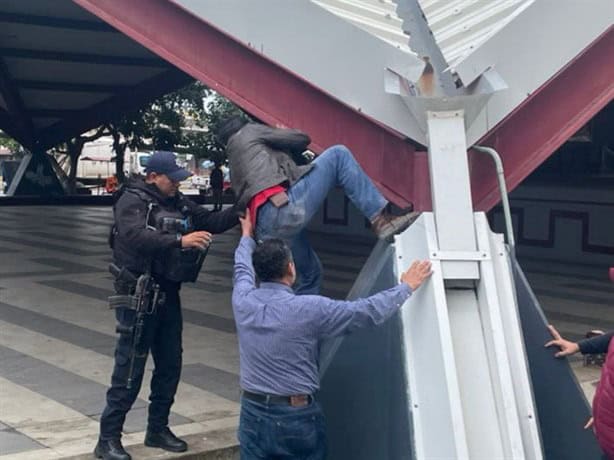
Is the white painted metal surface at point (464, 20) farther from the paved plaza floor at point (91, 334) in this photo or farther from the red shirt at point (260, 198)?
the paved plaza floor at point (91, 334)

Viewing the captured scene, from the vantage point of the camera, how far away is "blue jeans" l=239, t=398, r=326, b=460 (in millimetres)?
4715

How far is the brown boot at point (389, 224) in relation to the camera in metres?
5.39

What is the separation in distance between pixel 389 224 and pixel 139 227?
155 cm

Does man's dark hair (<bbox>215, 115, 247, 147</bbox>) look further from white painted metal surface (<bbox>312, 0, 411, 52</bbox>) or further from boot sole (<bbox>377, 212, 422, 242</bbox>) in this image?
white painted metal surface (<bbox>312, 0, 411, 52</bbox>)

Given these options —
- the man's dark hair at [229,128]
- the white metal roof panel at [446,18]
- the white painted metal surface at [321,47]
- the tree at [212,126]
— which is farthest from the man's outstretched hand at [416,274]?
the tree at [212,126]

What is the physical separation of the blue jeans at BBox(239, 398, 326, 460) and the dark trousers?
1.36 m

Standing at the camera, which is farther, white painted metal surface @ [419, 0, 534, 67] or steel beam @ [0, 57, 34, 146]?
steel beam @ [0, 57, 34, 146]

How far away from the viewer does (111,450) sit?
600 centimetres

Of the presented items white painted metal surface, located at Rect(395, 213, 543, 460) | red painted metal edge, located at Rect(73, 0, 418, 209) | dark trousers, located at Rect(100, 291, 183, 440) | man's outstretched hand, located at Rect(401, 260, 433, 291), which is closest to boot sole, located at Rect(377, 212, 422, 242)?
white painted metal surface, located at Rect(395, 213, 543, 460)

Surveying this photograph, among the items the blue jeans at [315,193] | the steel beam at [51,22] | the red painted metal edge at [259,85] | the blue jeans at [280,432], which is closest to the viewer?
the blue jeans at [280,432]

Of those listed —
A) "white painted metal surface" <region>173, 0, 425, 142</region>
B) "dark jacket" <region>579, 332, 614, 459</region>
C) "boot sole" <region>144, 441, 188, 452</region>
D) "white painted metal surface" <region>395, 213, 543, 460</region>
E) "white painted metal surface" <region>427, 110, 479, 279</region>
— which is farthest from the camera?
"white painted metal surface" <region>173, 0, 425, 142</region>

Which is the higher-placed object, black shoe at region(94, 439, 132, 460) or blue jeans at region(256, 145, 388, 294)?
blue jeans at region(256, 145, 388, 294)

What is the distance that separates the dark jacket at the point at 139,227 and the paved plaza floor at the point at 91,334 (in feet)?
4.24

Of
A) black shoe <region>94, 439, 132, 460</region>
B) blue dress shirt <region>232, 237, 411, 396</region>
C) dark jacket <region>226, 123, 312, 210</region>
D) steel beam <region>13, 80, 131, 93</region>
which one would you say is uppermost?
steel beam <region>13, 80, 131, 93</region>
